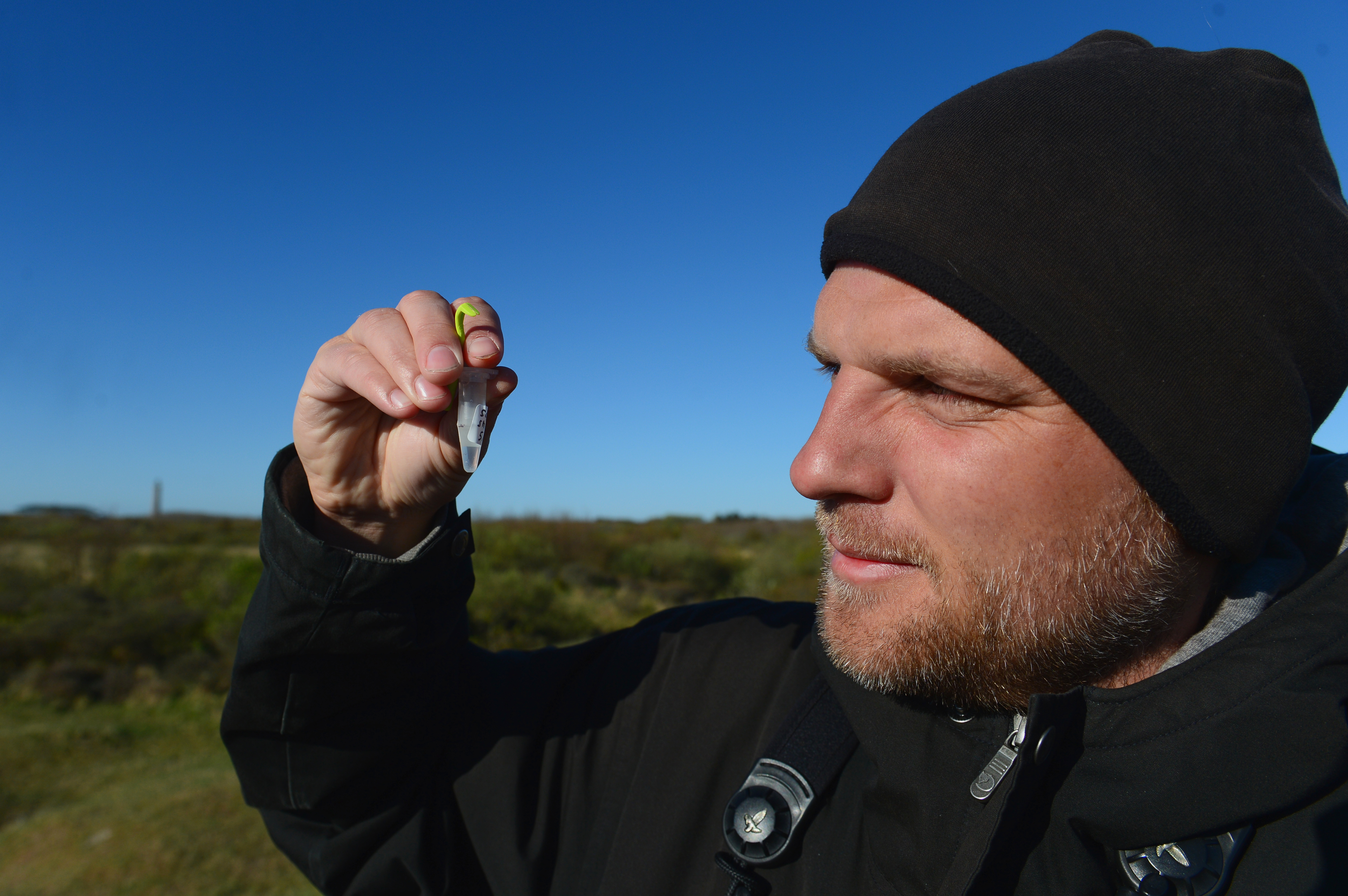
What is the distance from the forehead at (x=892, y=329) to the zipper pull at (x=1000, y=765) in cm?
71

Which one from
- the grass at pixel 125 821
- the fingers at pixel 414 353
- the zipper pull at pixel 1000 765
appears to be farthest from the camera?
the grass at pixel 125 821

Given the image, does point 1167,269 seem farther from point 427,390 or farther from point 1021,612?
point 427,390

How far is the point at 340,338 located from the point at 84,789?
790 centimetres

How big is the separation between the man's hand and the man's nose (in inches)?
26.8

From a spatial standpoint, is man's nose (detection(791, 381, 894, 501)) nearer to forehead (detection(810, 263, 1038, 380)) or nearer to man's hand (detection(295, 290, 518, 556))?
forehead (detection(810, 263, 1038, 380))

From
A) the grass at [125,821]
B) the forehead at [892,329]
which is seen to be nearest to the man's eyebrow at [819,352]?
the forehead at [892,329]

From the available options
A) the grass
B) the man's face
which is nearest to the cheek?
the man's face

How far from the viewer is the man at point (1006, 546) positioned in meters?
1.35

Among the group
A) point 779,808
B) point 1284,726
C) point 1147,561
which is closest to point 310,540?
point 779,808

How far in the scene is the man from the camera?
135cm

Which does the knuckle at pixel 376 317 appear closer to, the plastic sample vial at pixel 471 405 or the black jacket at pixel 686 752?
the plastic sample vial at pixel 471 405

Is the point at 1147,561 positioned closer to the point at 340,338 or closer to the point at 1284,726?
the point at 1284,726

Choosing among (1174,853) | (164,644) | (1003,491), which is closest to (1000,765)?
(1174,853)

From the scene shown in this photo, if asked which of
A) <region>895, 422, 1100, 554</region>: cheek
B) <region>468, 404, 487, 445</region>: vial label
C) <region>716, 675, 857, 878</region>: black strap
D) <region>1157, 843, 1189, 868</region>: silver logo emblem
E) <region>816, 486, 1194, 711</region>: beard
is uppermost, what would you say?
<region>468, 404, 487, 445</region>: vial label
